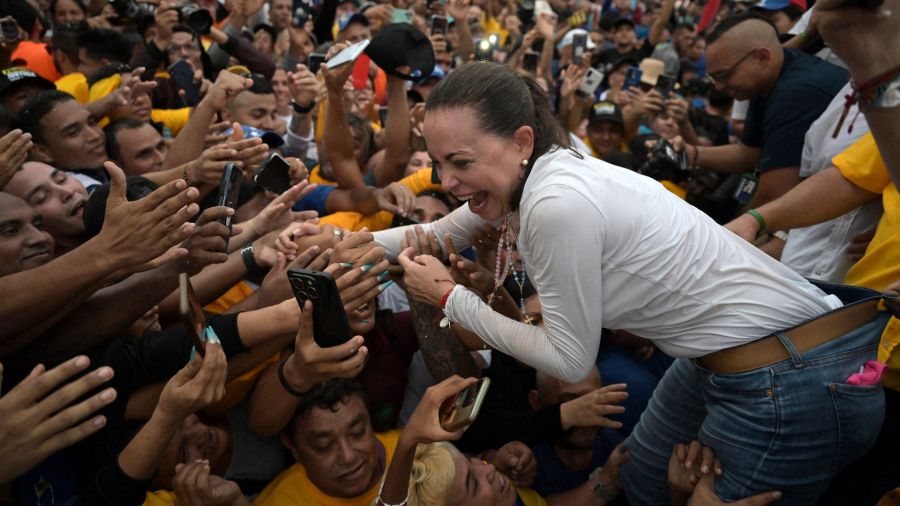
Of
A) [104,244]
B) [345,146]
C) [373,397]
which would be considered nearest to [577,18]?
[345,146]

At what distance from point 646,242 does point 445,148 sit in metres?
0.54

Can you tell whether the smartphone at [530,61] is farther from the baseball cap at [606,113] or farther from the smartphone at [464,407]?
the smartphone at [464,407]

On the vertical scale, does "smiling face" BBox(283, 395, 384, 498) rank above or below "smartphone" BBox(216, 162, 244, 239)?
below

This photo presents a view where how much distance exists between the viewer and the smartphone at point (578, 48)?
17.9ft

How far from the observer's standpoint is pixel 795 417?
1.65m

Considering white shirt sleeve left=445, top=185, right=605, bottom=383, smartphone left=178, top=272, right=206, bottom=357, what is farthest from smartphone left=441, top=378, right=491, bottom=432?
smartphone left=178, top=272, right=206, bottom=357

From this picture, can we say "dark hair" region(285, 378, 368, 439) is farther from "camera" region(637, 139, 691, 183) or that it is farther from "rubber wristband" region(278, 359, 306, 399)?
A: "camera" region(637, 139, 691, 183)

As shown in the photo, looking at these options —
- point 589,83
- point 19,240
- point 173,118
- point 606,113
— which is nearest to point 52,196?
point 19,240

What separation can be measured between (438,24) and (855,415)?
4788 mm

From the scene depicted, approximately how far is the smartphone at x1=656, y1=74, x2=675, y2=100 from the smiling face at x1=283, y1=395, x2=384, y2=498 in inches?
148

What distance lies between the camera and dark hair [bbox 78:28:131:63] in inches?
188

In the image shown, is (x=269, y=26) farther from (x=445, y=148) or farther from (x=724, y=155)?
(x=445, y=148)

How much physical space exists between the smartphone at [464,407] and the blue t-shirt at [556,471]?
79cm

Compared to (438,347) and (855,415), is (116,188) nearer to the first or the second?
(438,347)
